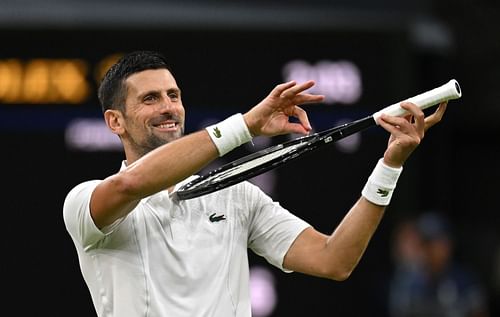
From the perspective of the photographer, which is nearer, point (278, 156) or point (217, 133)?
point (217, 133)

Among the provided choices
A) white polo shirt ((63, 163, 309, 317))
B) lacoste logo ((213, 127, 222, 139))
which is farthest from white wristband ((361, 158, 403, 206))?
lacoste logo ((213, 127, 222, 139))

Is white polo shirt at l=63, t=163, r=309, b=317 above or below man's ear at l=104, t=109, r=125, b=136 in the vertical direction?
below

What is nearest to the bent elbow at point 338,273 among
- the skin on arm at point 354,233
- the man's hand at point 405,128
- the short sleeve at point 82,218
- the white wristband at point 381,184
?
the skin on arm at point 354,233

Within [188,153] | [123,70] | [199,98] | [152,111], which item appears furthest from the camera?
[199,98]

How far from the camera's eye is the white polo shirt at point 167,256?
5402mm

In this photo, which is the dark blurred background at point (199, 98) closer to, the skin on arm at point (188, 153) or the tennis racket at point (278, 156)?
the tennis racket at point (278, 156)

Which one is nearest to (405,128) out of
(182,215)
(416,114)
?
(416,114)

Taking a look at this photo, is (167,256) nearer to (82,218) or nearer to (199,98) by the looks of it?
(82,218)

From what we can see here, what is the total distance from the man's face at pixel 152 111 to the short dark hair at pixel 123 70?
A: 0.03 meters

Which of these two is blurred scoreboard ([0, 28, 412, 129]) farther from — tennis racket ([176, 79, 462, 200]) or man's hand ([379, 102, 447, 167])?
man's hand ([379, 102, 447, 167])

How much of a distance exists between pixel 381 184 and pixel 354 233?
240 millimetres

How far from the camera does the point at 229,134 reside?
518 centimetres

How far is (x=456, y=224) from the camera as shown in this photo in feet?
43.9

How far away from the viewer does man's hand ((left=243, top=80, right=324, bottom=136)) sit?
5148mm
